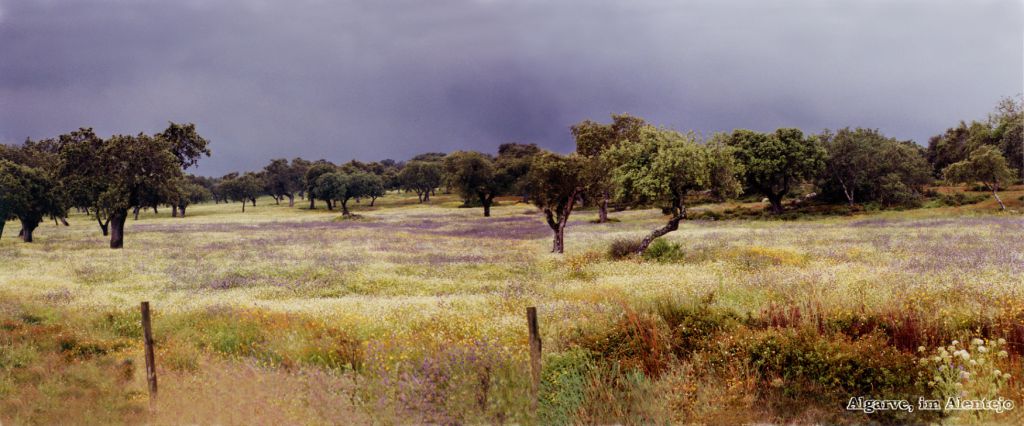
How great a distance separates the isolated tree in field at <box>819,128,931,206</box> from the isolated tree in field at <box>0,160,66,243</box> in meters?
73.0

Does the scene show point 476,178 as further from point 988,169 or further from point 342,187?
point 988,169

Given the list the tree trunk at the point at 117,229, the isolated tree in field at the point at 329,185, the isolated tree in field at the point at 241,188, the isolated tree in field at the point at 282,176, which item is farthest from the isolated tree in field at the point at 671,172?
the isolated tree in field at the point at 282,176

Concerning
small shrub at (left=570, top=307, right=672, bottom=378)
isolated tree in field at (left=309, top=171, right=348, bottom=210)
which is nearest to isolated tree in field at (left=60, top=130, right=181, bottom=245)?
small shrub at (left=570, top=307, right=672, bottom=378)

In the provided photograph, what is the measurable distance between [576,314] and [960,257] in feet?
48.1

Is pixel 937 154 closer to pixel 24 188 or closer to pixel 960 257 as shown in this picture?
pixel 960 257

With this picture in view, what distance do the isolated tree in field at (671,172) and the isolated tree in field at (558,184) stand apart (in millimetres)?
3263

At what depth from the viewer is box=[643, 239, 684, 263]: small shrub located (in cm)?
2183

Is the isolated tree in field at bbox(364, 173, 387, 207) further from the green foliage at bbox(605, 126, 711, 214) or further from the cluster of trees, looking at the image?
the green foliage at bbox(605, 126, 711, 214)

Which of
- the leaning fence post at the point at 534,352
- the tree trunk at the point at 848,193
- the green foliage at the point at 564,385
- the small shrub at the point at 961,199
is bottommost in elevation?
the green foliage at the point at 564,385

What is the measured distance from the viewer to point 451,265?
24000 mm

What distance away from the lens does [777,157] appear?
5634 cm

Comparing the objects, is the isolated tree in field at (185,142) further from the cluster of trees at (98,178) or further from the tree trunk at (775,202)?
the tree trunk at (775,202)

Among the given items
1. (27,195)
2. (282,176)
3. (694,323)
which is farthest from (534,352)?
(282,176)

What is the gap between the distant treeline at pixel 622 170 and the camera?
2370 centimetres
